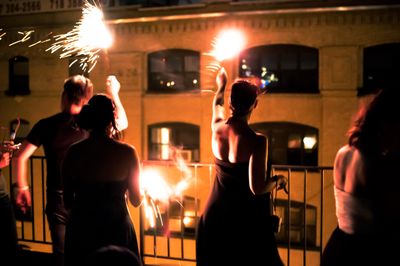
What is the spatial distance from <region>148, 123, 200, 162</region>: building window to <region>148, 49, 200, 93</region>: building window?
168 centimetres

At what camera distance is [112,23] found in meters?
20.6

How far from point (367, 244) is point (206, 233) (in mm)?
1230

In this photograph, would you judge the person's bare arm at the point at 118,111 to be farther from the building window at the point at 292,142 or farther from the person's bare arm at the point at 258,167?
the building window at the point at 292,142

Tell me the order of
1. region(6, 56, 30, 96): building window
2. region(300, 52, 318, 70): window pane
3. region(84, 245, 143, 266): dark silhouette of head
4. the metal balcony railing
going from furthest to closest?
region(6, 56, 30, 96): building window, region(300, 52, 318, 70): window pane, the metal balcony railing, region(84, 245, 143, 266): dark silhouette of head

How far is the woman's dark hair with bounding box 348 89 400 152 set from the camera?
2.78 meters

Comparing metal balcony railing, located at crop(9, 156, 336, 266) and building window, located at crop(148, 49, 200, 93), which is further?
building window, located at crop(148, 49, 200, 93)

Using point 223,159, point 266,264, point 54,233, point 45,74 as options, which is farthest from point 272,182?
point 45,74

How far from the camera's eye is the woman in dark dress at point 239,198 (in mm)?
3318

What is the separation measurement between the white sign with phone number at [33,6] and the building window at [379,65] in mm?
16205

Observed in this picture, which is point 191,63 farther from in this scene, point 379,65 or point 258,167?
point 258,167

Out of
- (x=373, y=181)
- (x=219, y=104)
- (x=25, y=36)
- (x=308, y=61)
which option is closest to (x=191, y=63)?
Answer: (x=308, y=61)

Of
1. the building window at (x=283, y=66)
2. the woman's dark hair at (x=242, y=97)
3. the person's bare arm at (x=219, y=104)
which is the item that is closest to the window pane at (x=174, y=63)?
the building window at (x=283, y=66)

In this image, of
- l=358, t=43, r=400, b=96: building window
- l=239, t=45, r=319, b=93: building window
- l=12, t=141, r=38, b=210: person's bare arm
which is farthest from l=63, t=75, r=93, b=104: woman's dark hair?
l=358, t=43, r=400, b=96: building window

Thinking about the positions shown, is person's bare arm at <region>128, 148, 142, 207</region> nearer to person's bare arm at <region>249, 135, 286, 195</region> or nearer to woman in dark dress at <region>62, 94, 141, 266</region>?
woman in dark dress at <region>62, 94, 141, 266</region>
